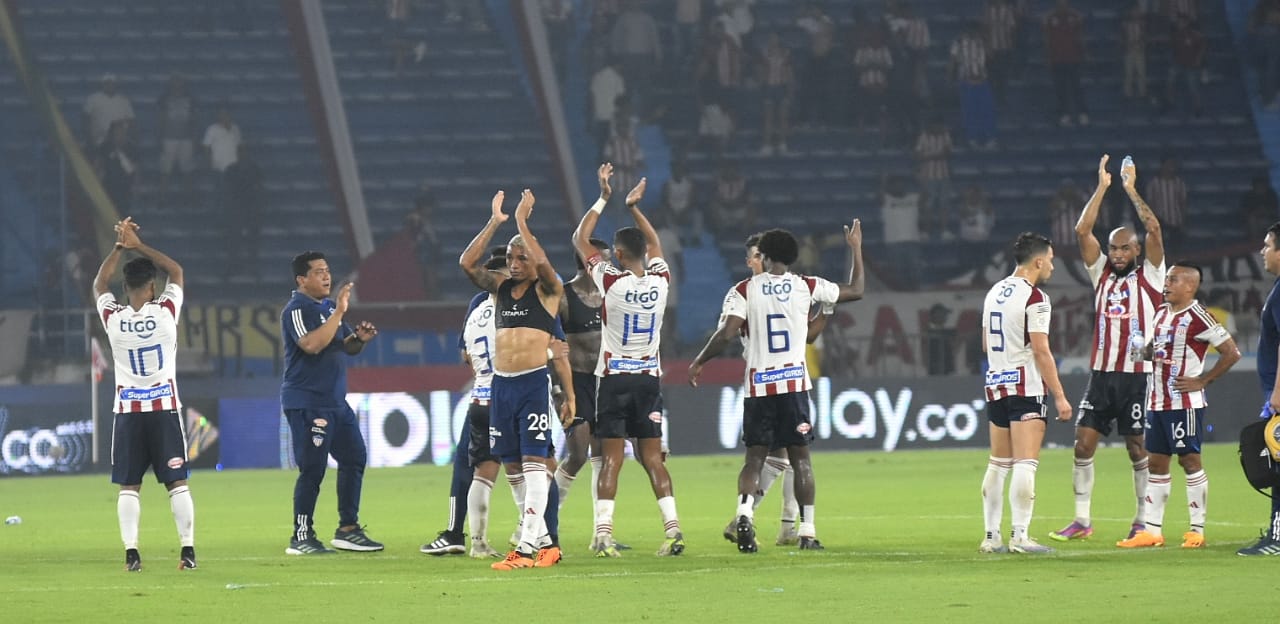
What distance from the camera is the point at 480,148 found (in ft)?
112

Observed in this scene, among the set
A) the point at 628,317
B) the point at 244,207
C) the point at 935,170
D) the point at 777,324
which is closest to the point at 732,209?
the point at 935,170

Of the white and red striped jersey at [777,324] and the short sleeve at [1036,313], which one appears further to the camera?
the white and red striped jersey at [777,324]

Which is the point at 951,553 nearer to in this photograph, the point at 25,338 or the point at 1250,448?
the point at 1250,448

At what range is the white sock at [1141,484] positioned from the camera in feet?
44.4

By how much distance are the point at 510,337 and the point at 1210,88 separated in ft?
88.6

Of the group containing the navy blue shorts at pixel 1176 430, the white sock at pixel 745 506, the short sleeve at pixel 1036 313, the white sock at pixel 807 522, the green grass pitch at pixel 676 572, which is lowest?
the green grass pitch at pixel 676 572

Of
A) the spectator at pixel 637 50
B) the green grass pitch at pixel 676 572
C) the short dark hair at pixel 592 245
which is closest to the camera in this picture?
the green grass pitch at pixel 676 572

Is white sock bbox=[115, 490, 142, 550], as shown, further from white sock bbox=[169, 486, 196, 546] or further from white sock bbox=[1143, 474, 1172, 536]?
white sock bbox=[1143, 474, 1172, 536]

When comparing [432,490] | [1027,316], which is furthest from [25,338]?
[1027,316]

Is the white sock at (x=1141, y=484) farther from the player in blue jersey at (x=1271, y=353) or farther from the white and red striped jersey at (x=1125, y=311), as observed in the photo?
the player in blue jersey at (x=1271, y=353)

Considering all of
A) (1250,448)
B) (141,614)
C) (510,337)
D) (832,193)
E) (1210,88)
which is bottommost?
(141,614)

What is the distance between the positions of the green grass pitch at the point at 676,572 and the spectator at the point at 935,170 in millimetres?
13754

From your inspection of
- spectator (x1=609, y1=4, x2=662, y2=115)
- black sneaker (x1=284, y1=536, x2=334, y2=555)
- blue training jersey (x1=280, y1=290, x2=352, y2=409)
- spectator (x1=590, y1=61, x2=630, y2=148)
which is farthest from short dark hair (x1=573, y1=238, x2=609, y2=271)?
spectator (x1=609, y1=4, x2=662, y2=115)

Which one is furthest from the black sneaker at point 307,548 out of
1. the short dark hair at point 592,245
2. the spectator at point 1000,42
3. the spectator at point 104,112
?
the spectator at point 1000,42
